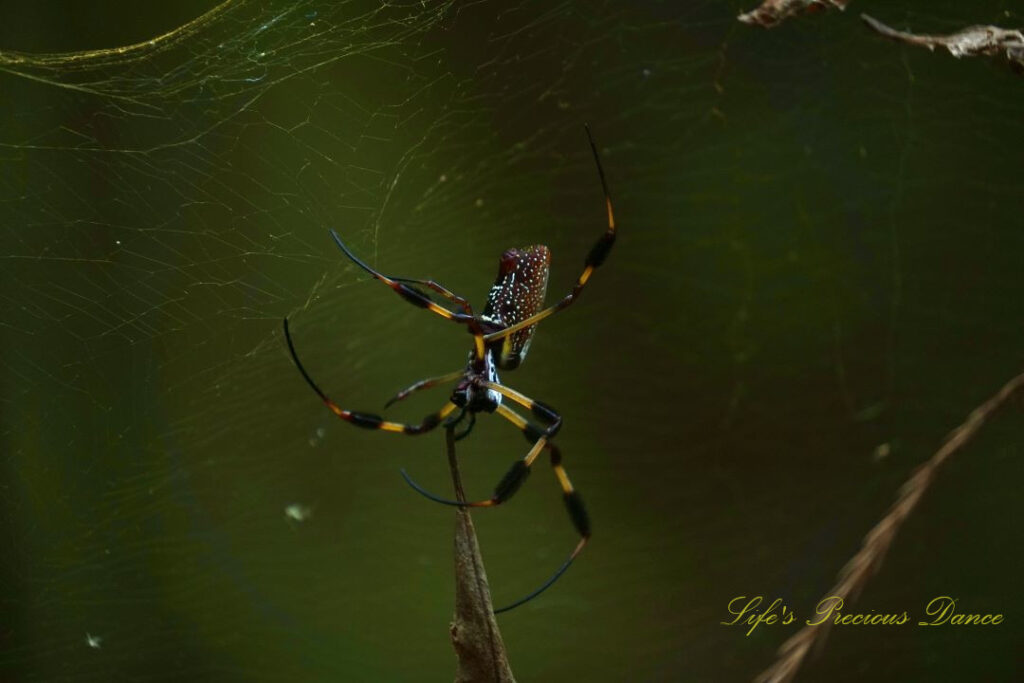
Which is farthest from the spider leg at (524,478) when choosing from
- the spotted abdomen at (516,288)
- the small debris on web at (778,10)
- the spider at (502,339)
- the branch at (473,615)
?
the small debris on web at (778,10)

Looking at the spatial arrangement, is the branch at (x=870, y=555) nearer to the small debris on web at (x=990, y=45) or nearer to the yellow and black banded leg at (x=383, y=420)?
the small debris on web at (x=990, y=45)

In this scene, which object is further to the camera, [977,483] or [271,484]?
[977,483]

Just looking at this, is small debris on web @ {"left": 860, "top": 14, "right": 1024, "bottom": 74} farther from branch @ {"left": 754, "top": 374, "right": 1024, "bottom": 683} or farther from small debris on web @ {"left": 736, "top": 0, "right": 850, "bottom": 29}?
branch @ {"left": 754, "top": 374, "right": 1024, "bottom": 683}

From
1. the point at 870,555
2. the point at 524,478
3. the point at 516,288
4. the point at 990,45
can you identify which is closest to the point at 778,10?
the point at 990,45

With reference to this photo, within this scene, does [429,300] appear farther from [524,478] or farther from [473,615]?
[473,615]

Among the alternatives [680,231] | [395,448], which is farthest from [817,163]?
[395,448]

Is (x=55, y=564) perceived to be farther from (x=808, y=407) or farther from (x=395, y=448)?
(x=808, y=407)
